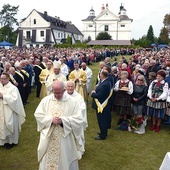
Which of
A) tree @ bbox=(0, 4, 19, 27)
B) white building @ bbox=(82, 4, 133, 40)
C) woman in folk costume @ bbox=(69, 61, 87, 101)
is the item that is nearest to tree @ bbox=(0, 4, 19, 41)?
tree @ bbox=(0, 4, 19, 27)

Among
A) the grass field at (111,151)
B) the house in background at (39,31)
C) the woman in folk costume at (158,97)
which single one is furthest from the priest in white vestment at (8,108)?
the house in background at (39,31)

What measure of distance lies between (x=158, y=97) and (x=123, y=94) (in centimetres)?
107

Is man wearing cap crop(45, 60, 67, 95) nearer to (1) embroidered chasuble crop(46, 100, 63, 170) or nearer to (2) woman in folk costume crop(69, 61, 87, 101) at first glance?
(2) woman in folk costume crop(69, 61, 87, 101)

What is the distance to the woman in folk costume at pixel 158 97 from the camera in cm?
722

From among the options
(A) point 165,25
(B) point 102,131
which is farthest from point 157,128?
(A) point 165,25

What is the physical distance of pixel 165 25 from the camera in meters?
56.1

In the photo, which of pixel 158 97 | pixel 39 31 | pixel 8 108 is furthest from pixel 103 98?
pixel 39 31

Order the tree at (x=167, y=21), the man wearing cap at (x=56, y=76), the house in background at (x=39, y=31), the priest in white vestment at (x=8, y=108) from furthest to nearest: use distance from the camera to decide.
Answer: the house in background at (x=39, y=31)
the tree at (x=167, y=21)
the man wearing cap at (x=56, y=76)
the priest in white vestment at (x=8, y=108)

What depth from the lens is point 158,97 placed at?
727cm

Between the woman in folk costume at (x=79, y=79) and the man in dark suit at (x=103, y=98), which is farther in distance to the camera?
the woman in folk costume at (x=79, y=79)

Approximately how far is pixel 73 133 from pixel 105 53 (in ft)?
102

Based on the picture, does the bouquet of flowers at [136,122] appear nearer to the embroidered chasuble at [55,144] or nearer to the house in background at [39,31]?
the embroidered chasuble at [55,144]

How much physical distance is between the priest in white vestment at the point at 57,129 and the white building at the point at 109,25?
257ft

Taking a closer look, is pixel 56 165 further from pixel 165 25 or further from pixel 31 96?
pixel 165 25
